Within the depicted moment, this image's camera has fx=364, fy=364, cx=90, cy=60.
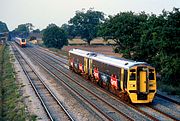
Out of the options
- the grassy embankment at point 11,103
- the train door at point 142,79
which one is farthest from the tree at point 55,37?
the train door at point 142,79

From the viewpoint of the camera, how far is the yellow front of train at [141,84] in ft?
78.6

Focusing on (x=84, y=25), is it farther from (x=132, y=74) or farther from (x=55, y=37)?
(x=132, y=74)

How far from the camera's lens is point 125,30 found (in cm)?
4266

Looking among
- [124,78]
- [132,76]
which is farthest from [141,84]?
[124,78]

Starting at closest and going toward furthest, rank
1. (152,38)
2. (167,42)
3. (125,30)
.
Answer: (167,42) < (152,38) < (125,30)

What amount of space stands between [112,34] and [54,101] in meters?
20.0

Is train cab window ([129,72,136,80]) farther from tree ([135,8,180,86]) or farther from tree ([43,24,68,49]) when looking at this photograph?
tree ([43,24,68,49])

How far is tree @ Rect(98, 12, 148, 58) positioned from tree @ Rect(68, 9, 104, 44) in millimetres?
77754

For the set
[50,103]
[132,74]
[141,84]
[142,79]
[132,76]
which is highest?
[132,74]

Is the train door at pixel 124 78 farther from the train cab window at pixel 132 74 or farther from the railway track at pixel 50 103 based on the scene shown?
the railway track at pixel 50 103

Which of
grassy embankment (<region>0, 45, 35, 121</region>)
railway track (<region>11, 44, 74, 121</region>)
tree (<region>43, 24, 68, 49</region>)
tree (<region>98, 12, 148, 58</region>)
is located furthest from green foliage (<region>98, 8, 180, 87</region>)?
tree (<region>43, 24, 68, 49</region>)

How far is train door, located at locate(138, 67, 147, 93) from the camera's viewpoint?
24.1 m

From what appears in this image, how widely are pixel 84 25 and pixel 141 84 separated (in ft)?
340

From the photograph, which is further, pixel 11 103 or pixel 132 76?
pixel 11 103
